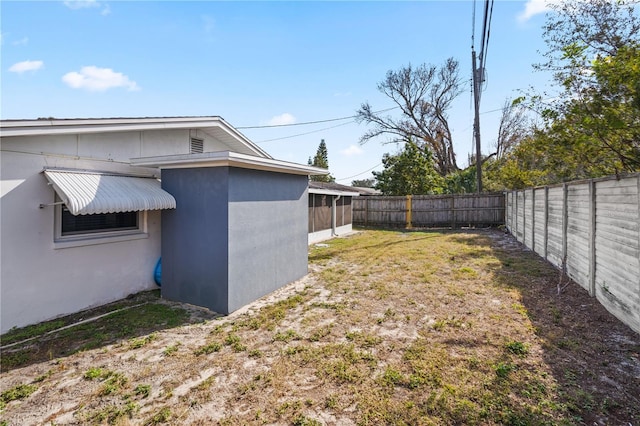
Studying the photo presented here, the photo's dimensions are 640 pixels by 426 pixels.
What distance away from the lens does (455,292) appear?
650 cm

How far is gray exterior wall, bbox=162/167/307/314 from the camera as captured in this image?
5457 millimetres

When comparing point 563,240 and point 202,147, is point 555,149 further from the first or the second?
point 202,147

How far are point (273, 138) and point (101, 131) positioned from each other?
788 inches

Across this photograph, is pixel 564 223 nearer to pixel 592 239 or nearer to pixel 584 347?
pixel 592 239

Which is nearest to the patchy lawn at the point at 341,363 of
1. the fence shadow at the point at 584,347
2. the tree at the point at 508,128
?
the fence shadow at the point at 584,347

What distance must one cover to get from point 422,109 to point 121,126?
2981cm

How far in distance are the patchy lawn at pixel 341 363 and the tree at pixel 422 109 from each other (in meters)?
26.6

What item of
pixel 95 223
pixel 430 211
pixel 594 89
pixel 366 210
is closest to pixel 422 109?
pixel 430 211

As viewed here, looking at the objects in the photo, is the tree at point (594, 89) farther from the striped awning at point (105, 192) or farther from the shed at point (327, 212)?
the shed at point (327, 212)

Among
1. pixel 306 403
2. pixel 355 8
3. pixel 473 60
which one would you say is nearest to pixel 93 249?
pixel 306 403

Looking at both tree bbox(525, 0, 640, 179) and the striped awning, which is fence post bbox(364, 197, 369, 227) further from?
the striped awning

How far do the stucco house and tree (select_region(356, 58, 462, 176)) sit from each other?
86.4 ft

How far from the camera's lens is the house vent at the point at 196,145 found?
7609mm

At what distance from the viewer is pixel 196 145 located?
7.73 metres
